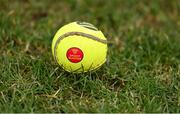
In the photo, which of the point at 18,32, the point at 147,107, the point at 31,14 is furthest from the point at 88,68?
the point at 31,14

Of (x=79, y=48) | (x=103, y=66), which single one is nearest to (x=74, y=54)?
(x=79, y=48)

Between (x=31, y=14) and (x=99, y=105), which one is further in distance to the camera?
(x=31, y=14)

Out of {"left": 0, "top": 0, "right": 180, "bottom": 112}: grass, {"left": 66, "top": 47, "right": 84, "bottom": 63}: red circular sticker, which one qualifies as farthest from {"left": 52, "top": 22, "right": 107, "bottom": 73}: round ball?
{"left": 0, "top": 0, "right": 180, "bottom": 112}: grass

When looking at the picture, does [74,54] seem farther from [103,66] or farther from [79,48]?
[103,66]

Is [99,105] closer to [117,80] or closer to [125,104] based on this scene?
[125,104]

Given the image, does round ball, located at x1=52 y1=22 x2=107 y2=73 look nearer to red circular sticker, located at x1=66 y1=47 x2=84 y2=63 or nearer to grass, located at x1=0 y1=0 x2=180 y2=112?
red circular sticker, located at x1=66 y1=47 x2=84 y2=63

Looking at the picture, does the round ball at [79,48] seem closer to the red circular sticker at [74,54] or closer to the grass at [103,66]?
the red circular sticker at [74,54]

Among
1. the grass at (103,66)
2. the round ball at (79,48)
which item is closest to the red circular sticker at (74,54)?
the round ball at (79,48)
